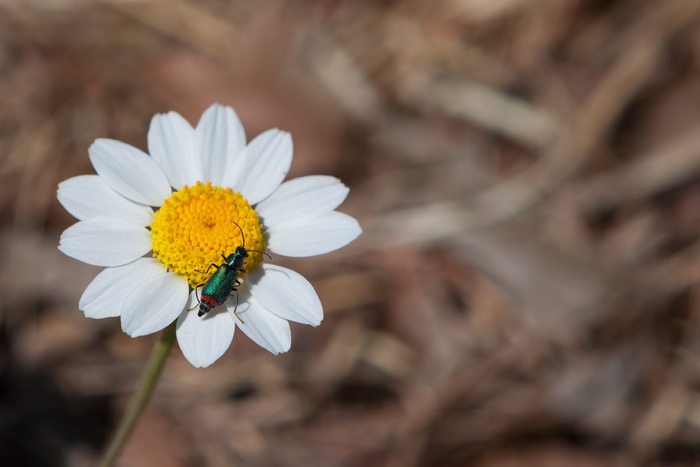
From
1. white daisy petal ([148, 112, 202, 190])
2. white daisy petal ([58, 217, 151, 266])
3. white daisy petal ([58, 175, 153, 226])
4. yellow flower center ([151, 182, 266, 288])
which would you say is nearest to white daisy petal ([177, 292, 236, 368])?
yellow flower center ([151, 182, 266, 288])

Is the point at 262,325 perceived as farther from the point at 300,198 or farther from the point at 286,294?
the point at 300,198

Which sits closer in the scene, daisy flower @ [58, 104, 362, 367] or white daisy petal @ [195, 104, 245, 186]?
daisy flower @ [58, 104, 362, 367]

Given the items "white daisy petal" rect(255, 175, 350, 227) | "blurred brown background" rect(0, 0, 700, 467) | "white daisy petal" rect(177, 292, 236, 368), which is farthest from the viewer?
"blurred brown background" rect(0, 0, 700, 467)

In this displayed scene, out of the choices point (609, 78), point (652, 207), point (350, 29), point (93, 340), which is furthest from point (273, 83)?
point (652, 207)

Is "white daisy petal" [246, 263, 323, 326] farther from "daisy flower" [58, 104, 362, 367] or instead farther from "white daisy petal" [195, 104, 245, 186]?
"white daisy petal" [195, 104, 245, 186]

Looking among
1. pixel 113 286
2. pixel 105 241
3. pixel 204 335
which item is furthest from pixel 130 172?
pixel 204 335

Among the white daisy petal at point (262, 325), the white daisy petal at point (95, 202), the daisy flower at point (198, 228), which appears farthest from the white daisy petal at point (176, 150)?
the white daisy petal at point (262, 325)

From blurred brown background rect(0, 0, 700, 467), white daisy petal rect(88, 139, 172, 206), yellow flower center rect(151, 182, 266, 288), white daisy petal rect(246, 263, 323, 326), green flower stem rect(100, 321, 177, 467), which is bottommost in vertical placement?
green flower stem rect(100, 321, 177, 467)
